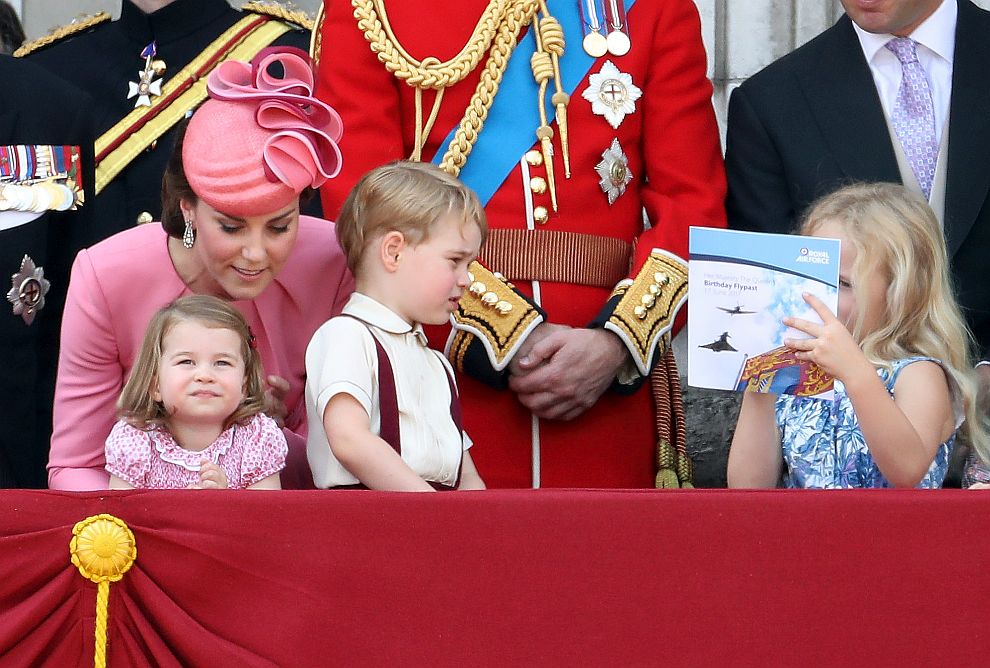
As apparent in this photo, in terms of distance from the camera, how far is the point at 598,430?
3.21 meters

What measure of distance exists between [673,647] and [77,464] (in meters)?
1.11

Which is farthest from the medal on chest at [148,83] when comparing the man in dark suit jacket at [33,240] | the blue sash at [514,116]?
the blue sash at [514,116]

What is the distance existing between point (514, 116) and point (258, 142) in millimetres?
722

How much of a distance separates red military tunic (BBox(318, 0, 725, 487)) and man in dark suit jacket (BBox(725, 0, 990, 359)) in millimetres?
111

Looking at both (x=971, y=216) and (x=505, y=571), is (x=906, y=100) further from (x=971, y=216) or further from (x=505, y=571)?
(x=505, y=571)

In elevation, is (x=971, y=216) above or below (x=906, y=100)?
below

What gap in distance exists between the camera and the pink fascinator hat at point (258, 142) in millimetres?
2678

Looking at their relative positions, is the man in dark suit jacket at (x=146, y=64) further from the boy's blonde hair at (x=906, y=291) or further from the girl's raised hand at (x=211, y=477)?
the boy's blonde hair at (x=906, y=291)

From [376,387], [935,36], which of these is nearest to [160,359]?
[376,387]

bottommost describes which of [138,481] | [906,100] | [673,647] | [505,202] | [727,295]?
[673,647]

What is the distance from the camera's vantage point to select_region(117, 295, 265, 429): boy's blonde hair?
8.65ft

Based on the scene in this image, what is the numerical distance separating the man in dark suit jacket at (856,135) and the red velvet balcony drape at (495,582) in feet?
3.69

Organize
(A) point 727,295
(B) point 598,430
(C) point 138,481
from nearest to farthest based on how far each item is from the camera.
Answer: (A) point 727,295 → (C) point 138,481 → (B) point 598,430

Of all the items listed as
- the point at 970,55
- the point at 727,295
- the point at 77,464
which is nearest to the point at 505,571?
the point at 727,295
